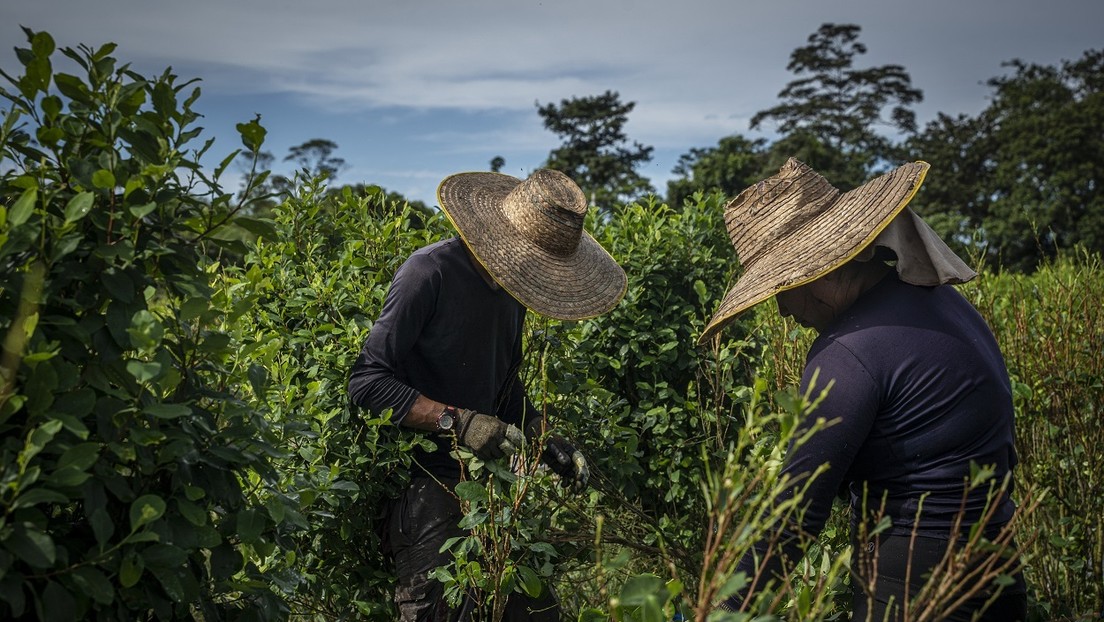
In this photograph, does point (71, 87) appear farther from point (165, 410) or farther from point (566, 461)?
point (566, 461)

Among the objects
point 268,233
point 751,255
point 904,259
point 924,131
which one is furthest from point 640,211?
point 924,131

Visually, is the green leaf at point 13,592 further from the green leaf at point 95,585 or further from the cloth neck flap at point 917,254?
the cloth neck flap at point 917,254

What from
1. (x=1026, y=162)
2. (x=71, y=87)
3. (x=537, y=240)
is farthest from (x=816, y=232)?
(x=1026, y=162)

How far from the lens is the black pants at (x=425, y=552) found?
2848 millimetres

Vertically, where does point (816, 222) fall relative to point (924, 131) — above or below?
below

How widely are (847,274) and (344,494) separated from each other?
1.65m

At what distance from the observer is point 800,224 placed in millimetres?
2363

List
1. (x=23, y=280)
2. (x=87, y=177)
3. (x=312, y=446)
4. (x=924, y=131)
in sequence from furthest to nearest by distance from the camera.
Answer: (x=924, y=131) → (x=312, y=446) → (x=87, y=177) → (x=23, y=280)

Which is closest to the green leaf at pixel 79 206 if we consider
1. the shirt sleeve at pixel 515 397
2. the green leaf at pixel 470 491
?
the green leaf at pixel 470 491

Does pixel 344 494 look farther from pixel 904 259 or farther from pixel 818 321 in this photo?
pixel 904 259

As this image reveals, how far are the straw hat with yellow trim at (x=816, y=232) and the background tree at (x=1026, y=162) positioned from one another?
31.2m

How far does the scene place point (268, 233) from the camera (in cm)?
178

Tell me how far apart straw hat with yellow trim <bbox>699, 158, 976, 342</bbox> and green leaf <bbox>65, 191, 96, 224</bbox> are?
56.6 inches

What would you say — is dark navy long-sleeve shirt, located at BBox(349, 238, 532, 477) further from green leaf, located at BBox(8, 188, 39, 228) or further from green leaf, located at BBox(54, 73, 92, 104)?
green leaf, located at BBox(8, 188, 39, 228)
